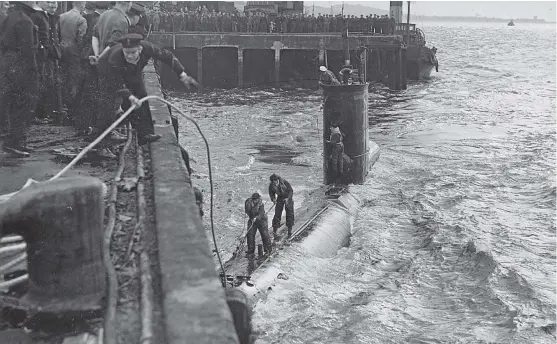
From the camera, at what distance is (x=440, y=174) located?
75.0ft

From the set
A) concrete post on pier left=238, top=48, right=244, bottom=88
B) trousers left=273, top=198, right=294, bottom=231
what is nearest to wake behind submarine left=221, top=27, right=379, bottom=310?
trousers left=273, top=198, right=294, bottom=231

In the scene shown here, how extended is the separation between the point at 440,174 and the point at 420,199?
3.99m

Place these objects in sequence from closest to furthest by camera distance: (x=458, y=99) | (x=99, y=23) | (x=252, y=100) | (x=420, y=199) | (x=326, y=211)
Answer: (x=99, y=23) < (x=326, y=211) < (x=420, y=199) < (x=252, y=100) < (x=458, y=99)

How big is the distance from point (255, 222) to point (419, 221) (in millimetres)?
7028

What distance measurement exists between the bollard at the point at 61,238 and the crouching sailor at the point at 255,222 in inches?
294

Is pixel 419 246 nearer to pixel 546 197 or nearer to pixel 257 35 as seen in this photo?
pixel 546 197

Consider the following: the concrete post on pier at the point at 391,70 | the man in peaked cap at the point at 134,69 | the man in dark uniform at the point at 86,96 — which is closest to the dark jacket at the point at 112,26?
the man in dark uniform at the point at 86,96

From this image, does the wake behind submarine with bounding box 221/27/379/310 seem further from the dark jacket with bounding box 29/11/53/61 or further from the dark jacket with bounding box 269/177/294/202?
the dark jacket with bounding box 29/11/53/61

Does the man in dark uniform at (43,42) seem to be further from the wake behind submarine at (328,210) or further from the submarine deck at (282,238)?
the wake behind submarine at (328,210)

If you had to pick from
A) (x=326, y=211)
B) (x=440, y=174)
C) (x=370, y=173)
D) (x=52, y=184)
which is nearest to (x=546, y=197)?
(x=440, y=174)

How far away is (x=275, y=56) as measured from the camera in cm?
4222

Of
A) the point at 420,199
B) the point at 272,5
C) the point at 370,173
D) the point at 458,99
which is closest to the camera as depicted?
the point at 420,199

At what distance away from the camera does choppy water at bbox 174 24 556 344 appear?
11.6m

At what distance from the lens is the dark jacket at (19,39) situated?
26.6ft
